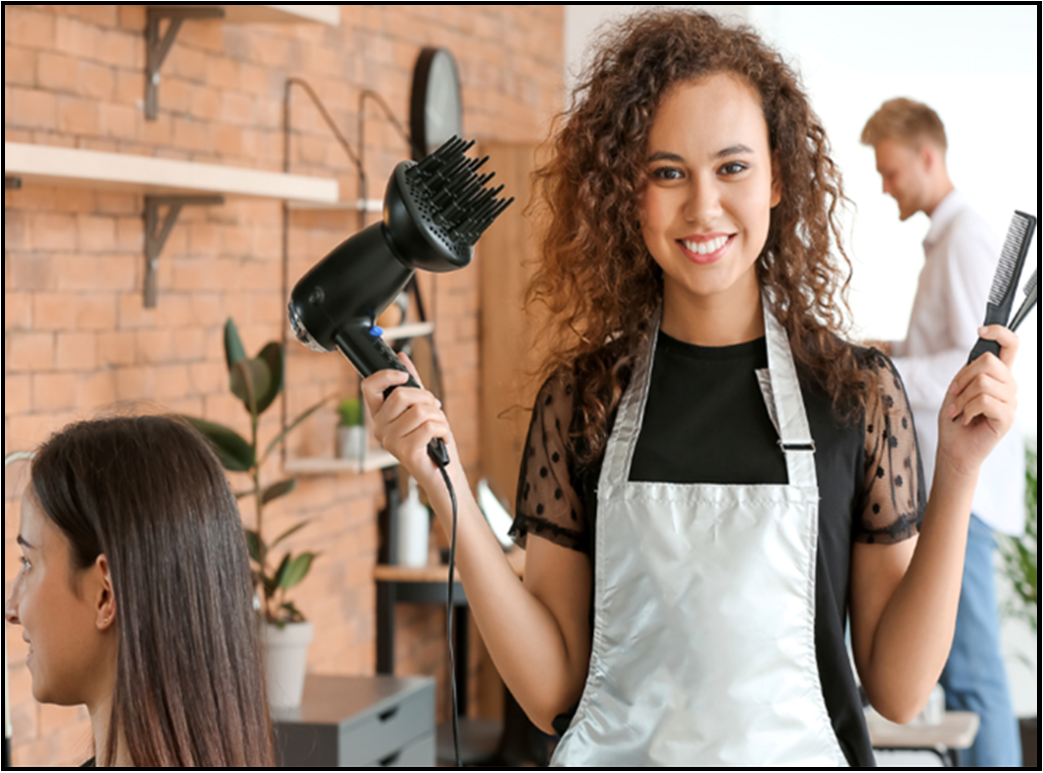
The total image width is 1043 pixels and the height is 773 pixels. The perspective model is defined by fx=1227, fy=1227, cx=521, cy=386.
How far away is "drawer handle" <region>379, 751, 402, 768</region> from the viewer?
301cm

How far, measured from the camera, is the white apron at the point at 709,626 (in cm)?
A: 129

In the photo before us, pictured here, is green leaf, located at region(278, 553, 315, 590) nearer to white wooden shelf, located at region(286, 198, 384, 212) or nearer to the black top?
white wooden shelf, located at region(286, 198, 384, 212)

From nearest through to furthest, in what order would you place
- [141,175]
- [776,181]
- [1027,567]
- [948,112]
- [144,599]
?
1. [144,599]
2. [776,181]
3. [141,175]
4. [1027,567]
5. [948,112]

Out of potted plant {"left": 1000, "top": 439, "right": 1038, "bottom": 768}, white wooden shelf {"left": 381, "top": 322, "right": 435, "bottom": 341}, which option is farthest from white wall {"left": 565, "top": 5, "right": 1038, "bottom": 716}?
white wooden shelf {"left": 381, "top": 322, "right": 435, "bottom": 341}

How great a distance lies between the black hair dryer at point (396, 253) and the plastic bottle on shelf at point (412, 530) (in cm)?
257

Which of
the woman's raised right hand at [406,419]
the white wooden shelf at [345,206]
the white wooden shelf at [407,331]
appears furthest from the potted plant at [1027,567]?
the woman's raised right hand at [406,419]

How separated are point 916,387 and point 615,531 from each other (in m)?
1.92

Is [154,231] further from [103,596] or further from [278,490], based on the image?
[103,596]

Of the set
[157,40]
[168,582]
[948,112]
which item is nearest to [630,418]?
[168,582]

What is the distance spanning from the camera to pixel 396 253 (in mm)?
1279

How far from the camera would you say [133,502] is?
1105 millimetres

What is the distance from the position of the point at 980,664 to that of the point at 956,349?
81 centimetres

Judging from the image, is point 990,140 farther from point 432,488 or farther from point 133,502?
point 133,502

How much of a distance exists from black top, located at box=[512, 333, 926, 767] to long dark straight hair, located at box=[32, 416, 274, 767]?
0.42 m
